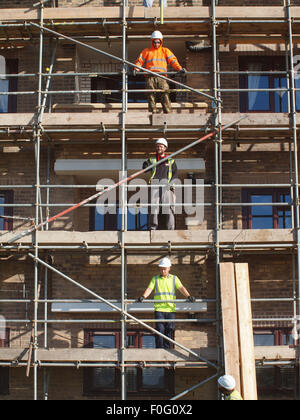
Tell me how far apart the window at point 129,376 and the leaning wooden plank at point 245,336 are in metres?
2.12

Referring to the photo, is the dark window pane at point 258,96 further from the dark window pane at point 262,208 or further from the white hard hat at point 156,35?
the white hard hat at point 156,35

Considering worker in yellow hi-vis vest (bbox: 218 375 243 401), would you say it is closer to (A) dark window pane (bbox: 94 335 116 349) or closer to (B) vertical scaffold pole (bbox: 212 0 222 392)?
(B) vertical scaffold pole (bbox: 212 0 222 392)

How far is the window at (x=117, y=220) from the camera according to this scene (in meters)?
13.9

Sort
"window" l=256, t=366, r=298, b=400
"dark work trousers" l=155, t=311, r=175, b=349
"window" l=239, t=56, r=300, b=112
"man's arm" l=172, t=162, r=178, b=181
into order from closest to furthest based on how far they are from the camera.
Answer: "dark work trousers" l=155, t=311, r=175, b=349 → "man's arm" l=172, t=162, r=178, b=181 → "window" l=256, t=366, r=298, b=400 → "window" l=239, t=56, r=300, b=112

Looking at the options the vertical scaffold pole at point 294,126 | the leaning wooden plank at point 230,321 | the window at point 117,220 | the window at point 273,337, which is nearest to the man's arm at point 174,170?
the window at point 117,220

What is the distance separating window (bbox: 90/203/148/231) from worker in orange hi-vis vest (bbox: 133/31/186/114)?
215 cm

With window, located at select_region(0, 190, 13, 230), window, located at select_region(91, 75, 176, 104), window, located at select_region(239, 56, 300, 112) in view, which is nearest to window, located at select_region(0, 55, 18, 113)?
window, located at select_region(91, 75, 176, 104)

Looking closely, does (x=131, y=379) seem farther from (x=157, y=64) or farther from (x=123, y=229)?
(x=157, y=64)

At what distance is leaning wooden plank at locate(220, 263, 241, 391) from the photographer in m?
11.4

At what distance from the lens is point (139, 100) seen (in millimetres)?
14414

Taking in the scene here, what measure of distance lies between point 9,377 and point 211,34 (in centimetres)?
788

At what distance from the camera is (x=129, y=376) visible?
13.2 metres

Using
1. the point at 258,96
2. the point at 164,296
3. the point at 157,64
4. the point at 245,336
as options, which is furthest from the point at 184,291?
the point at 258,96
